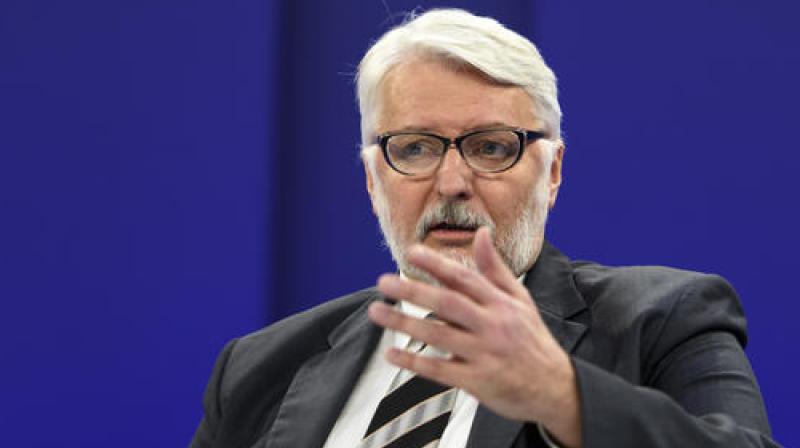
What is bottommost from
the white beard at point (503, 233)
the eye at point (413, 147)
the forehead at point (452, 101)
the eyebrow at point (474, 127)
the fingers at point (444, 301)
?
the white beard at point (503, 233)

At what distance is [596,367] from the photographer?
1.04 m

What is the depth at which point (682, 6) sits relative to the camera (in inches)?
85.9

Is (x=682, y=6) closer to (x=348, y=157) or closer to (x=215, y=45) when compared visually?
(x=348, y=157)

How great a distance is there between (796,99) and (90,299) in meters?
1.51

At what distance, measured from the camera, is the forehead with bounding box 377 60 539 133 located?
1.51 m

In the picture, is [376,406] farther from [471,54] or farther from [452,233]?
[471,54]

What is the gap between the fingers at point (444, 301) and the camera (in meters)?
0.93

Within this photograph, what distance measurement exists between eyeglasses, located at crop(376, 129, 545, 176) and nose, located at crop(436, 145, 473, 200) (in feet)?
0.04

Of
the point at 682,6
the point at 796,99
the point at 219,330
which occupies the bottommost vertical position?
the point at 219,330

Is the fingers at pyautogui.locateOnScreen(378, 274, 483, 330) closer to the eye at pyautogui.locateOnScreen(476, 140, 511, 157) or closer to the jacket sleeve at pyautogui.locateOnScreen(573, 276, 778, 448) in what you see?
the jacket sleeve at pyautogui.locateOnScreen(573, 276, 778, 448)

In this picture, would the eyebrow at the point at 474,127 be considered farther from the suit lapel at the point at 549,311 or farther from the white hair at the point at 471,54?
the suit lapel at the point at 549,311

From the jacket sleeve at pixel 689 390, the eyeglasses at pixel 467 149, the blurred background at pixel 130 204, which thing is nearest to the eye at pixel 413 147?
the eyeglasses at pixel 467 149

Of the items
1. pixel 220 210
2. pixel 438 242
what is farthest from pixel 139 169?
pixel 438 242

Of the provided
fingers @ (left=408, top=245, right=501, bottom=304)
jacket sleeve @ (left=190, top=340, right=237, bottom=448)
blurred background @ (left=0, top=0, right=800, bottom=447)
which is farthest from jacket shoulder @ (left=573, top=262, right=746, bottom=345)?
blurred background @ (left=0, top=0, right=800, bottom=447)
